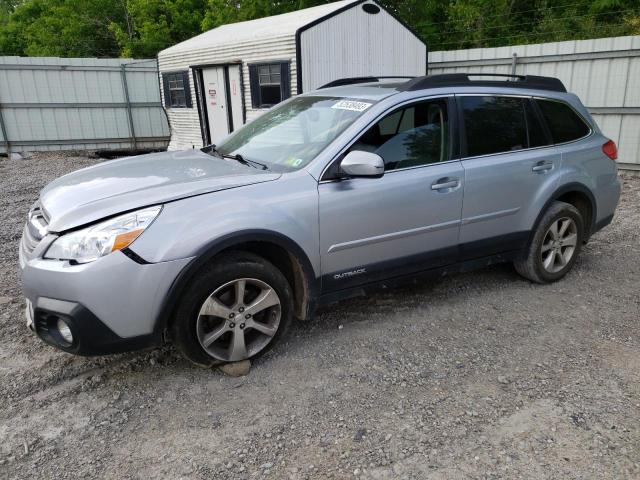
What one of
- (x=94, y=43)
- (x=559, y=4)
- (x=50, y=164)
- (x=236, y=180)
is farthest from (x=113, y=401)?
(x=94, y=43)

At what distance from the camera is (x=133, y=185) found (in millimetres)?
3148

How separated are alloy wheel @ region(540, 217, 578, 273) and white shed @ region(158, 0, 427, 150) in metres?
6.45

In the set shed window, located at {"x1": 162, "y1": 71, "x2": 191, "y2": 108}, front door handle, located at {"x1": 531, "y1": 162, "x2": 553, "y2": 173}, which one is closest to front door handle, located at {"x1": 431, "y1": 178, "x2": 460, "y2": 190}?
front door handle, located at {"x1": 531, "y1": 162, "x2": 553, "y2": 173}

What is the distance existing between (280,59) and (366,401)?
8975mm

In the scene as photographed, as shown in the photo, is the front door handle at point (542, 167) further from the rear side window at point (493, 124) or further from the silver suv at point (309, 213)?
the rear side window at point (493, 124)

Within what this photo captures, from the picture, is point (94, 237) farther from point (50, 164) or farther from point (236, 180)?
point (50, 164)

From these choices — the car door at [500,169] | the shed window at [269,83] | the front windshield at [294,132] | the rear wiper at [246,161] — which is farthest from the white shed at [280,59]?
the car door at [500,169]

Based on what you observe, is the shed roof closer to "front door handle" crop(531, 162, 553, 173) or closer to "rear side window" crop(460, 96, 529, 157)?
"rear side window" crop(460, 96, 529, 157)

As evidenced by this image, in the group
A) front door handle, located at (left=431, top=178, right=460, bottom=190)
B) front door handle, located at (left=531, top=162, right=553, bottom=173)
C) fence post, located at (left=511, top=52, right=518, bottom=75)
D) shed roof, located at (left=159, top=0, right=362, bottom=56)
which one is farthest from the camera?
fence post, located at (left=511, top=52, right=518, bottom=75)

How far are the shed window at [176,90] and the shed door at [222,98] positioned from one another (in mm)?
590

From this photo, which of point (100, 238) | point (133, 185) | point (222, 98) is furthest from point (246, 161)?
point (222, 98)

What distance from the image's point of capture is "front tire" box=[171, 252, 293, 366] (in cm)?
300

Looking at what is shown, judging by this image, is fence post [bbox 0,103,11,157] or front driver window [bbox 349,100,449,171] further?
fence post [bbox 0,103,11,157]

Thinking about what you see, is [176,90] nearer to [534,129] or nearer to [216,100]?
[216,100]
